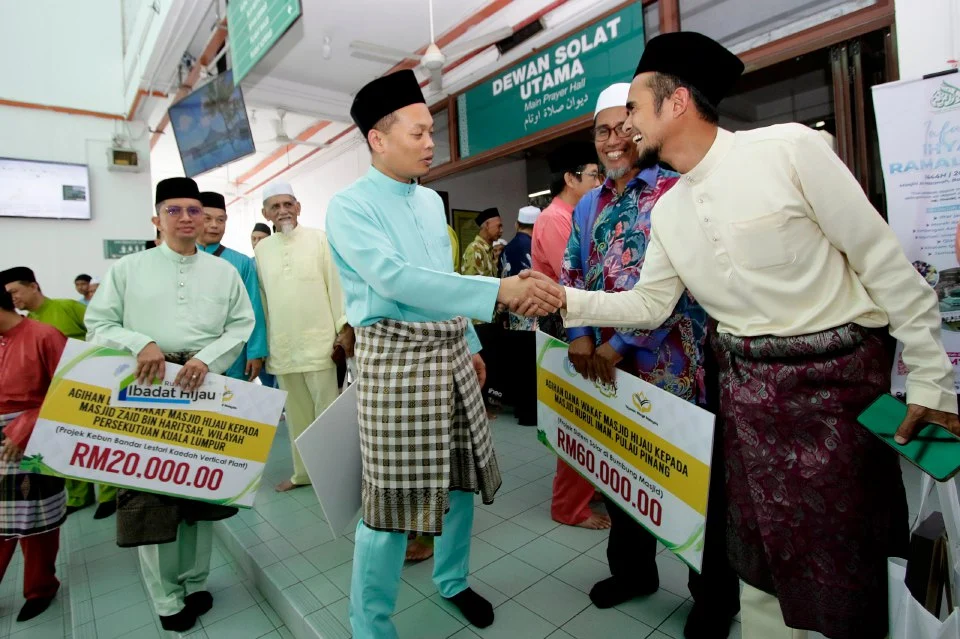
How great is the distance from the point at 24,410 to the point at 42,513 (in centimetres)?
42

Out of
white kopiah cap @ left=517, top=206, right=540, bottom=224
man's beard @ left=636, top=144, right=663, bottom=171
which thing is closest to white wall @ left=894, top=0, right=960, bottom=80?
man's beard @ left=636, top=144, right=663, bottom=171

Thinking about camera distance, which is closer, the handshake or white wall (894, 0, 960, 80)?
the handshake

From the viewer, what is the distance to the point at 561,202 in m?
2.61

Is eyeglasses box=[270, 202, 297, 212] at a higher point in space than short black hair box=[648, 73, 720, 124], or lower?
higher

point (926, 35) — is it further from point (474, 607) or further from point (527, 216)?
point (474, 607)

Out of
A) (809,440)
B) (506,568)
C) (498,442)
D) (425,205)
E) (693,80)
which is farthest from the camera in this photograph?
(498,442)

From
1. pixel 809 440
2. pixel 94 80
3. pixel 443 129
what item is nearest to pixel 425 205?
pixel 809 440

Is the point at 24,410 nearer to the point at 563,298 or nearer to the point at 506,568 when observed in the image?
the point at 506,568

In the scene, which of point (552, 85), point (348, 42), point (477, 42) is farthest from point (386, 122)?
point (348, 42)

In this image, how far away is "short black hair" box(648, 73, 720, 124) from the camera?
3.83ft

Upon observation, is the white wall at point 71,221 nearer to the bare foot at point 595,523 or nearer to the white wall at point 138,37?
the white wall at point 138,37

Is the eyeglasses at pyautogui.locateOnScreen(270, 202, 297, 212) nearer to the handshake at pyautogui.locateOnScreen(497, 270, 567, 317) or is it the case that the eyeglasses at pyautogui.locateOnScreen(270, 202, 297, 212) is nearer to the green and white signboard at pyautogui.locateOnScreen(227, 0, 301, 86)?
the green and white signboard at pyautogui.locateOnScreen(227, 0, 301, 86)

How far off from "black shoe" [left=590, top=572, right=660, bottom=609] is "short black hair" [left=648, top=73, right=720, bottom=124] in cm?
144

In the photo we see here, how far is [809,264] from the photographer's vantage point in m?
1.04
